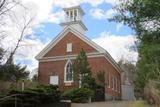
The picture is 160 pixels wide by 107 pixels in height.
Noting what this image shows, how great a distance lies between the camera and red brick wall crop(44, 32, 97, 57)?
148ft

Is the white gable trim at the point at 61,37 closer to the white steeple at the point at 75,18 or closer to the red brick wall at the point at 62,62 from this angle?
the red brick wall at the point at 62,62

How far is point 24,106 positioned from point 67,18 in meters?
30.7

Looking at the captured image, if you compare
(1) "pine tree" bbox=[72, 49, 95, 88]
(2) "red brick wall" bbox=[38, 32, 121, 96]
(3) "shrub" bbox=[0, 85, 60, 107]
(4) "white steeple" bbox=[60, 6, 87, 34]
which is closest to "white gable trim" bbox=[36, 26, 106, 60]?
(2) "red brick wall" bbox=[38, 32, 121, 96]

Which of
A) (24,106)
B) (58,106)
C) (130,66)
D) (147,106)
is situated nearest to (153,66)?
(147,106)

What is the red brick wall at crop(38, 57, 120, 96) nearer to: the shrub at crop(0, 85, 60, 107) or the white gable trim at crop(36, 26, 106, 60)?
the white gable trim at crop(36, 26, 106, 60)

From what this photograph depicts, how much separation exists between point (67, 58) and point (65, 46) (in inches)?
61.1

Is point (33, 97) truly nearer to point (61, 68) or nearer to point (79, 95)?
point (79, 95)

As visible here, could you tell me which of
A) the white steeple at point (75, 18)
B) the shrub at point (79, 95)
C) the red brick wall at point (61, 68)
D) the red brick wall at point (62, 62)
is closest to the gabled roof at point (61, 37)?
the red brick wall at point (62, 62)

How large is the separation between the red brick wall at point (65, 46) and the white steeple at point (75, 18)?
10.1ft

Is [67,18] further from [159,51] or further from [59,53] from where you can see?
[159,51]

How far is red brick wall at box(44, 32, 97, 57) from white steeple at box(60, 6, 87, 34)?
3067 millimetres

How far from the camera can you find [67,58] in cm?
4547

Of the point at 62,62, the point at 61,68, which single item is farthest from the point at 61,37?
the point at 61,68

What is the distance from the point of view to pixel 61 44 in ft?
151
